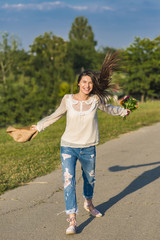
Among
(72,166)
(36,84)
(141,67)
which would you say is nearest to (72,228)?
(72,166)

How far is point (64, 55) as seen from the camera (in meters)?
61.8

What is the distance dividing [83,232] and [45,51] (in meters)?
59.1

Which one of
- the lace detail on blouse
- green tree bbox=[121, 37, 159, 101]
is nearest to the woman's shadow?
the lace detail on blouse

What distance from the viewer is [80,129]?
3.76 meters

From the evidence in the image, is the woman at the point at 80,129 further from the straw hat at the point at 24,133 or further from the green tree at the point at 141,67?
the green tree at the point at 141,67

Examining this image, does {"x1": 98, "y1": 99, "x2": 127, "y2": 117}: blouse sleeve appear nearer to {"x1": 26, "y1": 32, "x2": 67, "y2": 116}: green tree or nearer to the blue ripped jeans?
the blue ripped jeans

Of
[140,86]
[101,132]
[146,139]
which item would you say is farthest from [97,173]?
[140,86]

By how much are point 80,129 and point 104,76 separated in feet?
2.43

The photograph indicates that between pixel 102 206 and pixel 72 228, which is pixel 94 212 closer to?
pixel 102 206

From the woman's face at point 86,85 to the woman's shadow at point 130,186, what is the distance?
1.56 metres

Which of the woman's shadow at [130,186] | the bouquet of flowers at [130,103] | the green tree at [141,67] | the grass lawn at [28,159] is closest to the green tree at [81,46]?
the green tree at [141,67]

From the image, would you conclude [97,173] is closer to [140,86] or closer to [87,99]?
[87,99]

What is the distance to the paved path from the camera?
367 centimetres

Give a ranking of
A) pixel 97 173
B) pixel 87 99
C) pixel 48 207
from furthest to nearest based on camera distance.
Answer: pixel 97 173, pixel 48 207, pixel 87 99
